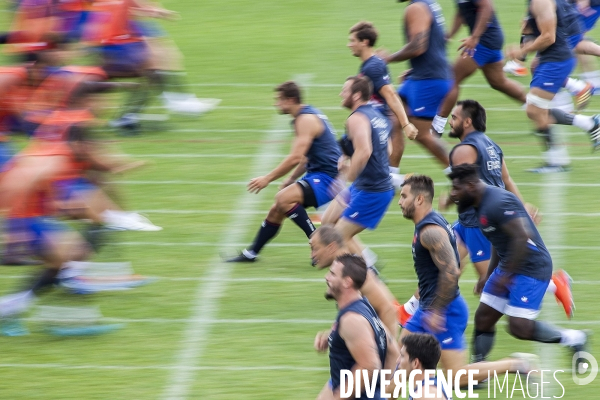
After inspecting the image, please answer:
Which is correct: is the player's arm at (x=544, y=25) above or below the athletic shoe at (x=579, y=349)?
above

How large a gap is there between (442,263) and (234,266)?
3.42m

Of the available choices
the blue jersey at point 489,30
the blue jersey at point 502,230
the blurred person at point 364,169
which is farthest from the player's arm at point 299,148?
the blue jersey at point 489,30

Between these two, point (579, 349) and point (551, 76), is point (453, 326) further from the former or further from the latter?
point (551, 76)

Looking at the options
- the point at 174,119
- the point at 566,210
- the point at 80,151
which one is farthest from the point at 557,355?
the point at 174,119

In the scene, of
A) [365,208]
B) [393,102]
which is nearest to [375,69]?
[393,102]

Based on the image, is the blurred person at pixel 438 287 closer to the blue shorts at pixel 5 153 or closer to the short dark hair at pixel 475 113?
the short dark hair at pixel 475 113

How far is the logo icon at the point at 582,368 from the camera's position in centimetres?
776

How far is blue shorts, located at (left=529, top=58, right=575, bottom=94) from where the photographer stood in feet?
39.5

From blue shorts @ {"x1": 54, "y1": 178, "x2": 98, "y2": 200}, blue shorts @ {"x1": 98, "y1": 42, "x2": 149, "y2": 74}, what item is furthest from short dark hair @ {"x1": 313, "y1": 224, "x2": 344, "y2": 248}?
blue shorts @ {"x1": 98, "y1": 42, "x2": 149, "y2": 74}

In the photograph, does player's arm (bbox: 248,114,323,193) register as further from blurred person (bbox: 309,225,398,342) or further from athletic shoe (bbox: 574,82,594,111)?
athletic shoe (bbox: 574,82,594,111)

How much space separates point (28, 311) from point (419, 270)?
3.74 m

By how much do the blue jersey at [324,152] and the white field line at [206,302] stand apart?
1336 mm

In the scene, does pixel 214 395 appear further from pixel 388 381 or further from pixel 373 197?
pixel 373 197

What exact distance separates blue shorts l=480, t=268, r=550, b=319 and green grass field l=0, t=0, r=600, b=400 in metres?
0.64
